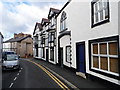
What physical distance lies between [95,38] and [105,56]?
1675 mm

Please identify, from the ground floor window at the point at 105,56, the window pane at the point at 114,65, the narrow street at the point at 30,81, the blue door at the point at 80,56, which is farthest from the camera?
the blue door at the point at 80,56

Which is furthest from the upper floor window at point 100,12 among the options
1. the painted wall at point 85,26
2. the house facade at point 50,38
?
the house facade at point 50,38

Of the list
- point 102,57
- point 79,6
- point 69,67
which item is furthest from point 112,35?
point 69,67

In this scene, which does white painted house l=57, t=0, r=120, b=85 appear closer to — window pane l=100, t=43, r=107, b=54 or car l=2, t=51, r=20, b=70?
window pane l=100, t=43, r=107, b=54

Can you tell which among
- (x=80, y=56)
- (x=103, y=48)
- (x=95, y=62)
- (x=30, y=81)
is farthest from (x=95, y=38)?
(x=30, y=81)

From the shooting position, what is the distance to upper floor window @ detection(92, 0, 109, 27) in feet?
27.9

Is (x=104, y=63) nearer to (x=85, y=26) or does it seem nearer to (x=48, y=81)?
(x=85, y=26)

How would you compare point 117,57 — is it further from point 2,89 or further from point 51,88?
point 2,89

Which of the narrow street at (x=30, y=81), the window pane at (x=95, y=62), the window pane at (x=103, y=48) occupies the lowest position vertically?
the narrow street at (x=30, y=81)

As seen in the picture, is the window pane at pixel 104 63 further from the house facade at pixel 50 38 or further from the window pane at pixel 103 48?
the house facade at pixel 50 38

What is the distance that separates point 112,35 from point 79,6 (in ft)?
19.4

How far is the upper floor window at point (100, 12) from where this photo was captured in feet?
27.9

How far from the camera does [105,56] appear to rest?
8414mm

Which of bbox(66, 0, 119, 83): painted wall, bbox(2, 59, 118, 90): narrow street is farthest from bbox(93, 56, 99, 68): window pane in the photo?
bbox(2, 59, 118, 90): narrow street
